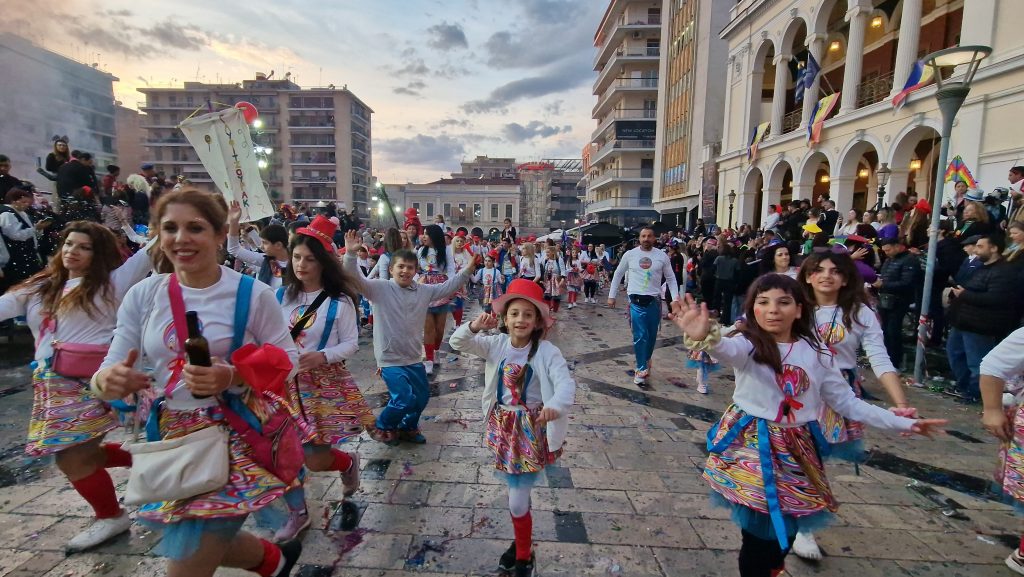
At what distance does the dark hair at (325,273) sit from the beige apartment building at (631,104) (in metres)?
40.4

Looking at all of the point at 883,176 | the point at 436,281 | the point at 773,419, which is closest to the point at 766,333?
the point at 773,419

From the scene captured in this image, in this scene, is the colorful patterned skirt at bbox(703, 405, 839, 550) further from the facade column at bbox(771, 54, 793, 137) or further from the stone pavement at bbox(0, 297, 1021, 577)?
the facade column at bbox(771, 54, 793, 137)

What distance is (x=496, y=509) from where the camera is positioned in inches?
128

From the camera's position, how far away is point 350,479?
3.23 metres

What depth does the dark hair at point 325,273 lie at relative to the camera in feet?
10.8

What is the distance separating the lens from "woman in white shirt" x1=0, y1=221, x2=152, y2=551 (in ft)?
8.70

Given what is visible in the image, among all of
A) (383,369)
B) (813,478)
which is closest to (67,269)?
(383,369)

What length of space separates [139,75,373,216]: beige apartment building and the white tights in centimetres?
6869

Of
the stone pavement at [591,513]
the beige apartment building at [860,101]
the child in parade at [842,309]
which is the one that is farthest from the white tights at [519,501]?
the beige apartment building at [860,101]

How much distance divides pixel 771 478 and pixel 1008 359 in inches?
58.0

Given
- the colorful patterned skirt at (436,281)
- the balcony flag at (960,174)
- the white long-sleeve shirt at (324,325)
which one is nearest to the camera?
the white long-sleeve shirt at (324,325)

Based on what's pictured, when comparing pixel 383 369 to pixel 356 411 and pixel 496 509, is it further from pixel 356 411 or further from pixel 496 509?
pixel 496 509

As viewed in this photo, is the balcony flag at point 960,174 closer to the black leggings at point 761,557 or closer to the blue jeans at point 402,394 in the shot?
the black leggings at point 761,557

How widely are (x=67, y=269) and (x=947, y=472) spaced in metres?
6.52
